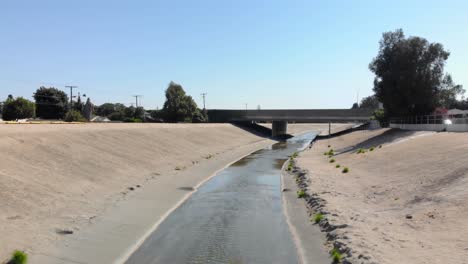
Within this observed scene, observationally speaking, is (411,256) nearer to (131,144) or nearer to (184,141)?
(131,144)

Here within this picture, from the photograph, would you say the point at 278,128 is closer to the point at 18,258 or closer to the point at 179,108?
the point at 179,108

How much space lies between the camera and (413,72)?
64875 mm

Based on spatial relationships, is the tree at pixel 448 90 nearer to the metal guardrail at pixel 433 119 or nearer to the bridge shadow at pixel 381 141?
the metal guardrail at pixel 433 119

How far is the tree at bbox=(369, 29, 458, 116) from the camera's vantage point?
213ft

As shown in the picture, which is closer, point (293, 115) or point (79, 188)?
point (79, 188)

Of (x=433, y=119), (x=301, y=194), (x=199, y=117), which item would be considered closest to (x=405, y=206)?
(x=301, y=194)

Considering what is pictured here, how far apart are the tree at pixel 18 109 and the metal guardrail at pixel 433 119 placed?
80977 millimetres

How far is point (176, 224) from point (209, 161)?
104ft

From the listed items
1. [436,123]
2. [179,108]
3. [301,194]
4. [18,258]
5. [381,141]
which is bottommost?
[301,194]

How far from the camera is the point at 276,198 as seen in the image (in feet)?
93.5

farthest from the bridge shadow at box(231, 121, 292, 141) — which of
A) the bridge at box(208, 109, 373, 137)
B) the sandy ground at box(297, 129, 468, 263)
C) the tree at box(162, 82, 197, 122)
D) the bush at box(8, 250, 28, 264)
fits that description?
the bush at box(8, 250, 28, 264)

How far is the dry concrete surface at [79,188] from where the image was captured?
16.7 meters

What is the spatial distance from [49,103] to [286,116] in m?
67.9

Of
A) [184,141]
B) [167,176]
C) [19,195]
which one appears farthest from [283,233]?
[184,141]
